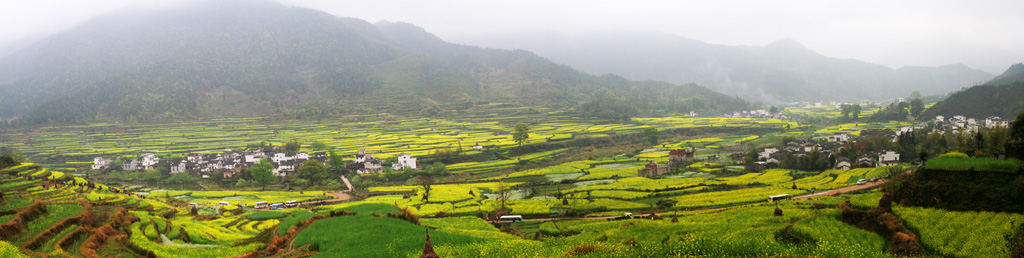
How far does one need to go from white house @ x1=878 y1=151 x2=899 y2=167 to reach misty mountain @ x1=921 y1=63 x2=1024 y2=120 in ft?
86.0

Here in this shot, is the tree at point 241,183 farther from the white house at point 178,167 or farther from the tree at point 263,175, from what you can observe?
the white house at point 178,167

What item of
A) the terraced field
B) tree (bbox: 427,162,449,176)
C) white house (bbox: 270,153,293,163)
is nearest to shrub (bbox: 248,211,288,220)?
tree (bbox: 427,162,449,176)

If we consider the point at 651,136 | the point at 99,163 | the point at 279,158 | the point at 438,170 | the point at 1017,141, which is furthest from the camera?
the point at 651,136

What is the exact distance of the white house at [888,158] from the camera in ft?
127

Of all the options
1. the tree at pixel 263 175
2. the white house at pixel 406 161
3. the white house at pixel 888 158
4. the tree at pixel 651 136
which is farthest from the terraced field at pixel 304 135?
the white house at pixel 888 158

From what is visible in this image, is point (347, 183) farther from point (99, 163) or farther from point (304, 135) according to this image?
point (304, 135)

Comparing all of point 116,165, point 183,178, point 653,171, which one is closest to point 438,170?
point 653,171

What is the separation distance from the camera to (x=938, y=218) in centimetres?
1605

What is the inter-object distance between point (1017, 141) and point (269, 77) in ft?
443

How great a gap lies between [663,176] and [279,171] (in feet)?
113

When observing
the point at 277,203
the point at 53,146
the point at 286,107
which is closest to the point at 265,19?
the point at 286,107

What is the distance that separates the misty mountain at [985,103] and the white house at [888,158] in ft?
86.0

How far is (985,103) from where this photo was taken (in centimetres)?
6103

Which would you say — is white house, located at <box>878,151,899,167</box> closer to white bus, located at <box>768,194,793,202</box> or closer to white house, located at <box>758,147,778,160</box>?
white house, located at <box>758,147,778,160</box>
